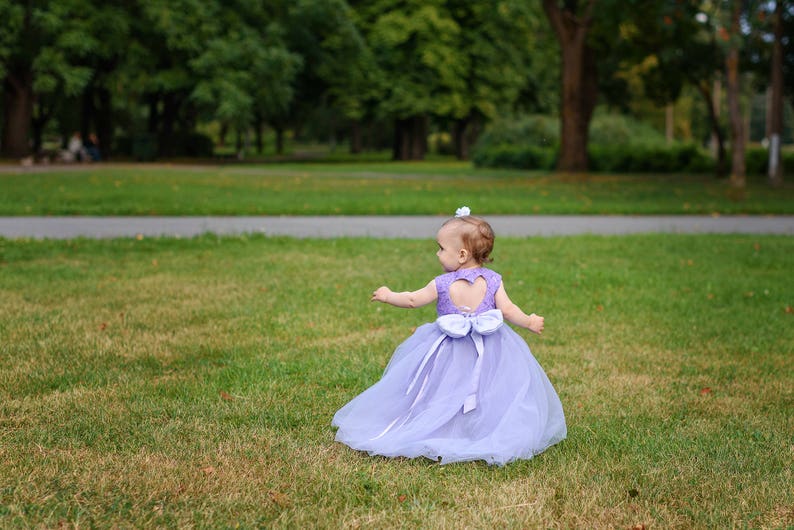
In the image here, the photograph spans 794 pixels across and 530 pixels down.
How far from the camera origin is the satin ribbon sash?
14.1ft

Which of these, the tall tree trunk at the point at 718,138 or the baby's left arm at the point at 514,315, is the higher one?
the tall tree trunk at the point at 718,138

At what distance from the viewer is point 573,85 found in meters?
29.7

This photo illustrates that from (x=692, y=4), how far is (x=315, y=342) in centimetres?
1837

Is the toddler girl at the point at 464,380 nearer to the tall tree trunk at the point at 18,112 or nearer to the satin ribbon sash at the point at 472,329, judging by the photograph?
the satin ribbon sash at the point at 472,329

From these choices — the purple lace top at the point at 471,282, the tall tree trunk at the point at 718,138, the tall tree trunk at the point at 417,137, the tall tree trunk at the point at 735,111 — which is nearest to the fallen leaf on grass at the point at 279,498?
the purple lace top at the point at 471,282

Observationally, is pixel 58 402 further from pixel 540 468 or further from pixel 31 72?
pixel 31 72

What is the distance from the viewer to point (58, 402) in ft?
16.4

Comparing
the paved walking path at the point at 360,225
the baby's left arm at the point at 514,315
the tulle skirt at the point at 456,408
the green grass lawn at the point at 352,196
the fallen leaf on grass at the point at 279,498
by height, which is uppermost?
the green grass lawn at the point at 352,196

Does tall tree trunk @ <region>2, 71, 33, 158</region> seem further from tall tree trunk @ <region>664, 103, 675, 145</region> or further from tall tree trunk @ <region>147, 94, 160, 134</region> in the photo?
tall tree trunk @ <region>664, 103, 675, 145</region>

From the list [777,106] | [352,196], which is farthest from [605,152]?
[352,196]

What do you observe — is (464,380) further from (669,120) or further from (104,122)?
(669,120)

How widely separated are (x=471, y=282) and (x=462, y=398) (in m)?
0.57

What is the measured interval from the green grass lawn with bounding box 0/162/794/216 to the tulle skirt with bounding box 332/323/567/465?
11737 mm

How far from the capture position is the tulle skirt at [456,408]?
4.20 meters
